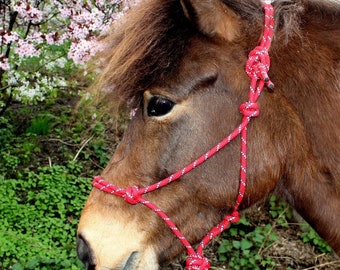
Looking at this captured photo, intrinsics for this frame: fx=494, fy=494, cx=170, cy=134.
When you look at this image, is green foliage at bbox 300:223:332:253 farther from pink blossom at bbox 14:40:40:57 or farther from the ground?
pink blossom at bbox 14:40:40:57

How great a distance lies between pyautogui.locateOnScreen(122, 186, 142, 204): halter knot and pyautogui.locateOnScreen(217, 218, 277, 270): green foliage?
8.09 feet

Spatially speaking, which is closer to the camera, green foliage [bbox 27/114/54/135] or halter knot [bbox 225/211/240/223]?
halter knot [bbox 225/211/240/223]

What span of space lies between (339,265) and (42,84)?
318cm

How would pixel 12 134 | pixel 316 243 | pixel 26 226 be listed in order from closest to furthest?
pixel 26 226
pixel 316 243
pixel 12 134

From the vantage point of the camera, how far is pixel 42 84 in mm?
4707

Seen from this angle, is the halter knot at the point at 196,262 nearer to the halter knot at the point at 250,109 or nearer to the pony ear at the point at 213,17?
the halter knot at the point at 250,109

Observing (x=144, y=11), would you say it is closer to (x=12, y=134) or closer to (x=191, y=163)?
(x=191, y=163)

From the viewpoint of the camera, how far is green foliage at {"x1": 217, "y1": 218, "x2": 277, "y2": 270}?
418 centimetres

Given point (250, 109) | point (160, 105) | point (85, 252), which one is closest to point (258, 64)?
point (250, 109)

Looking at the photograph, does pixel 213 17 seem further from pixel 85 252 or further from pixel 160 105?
pixel 85 252

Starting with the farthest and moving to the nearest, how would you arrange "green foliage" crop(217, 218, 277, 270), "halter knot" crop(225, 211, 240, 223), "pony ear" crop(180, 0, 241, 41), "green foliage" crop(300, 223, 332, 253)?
"green foliage" crop(300, 223, 332, 253)
"green foliage" crop(217, 218, 277, 270)
"halter knot" crop(225, 211, 240, 223)
"pony ear" crop(180, 0, 241, 41)

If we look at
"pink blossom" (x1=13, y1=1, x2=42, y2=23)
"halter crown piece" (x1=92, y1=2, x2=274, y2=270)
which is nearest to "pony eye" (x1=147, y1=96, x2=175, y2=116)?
"halter crown piece" (x1=92, y1=2, x2=274, y2=270)

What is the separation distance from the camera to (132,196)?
1927 mm

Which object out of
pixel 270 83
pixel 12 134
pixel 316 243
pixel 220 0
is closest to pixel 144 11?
pixel 220 0
